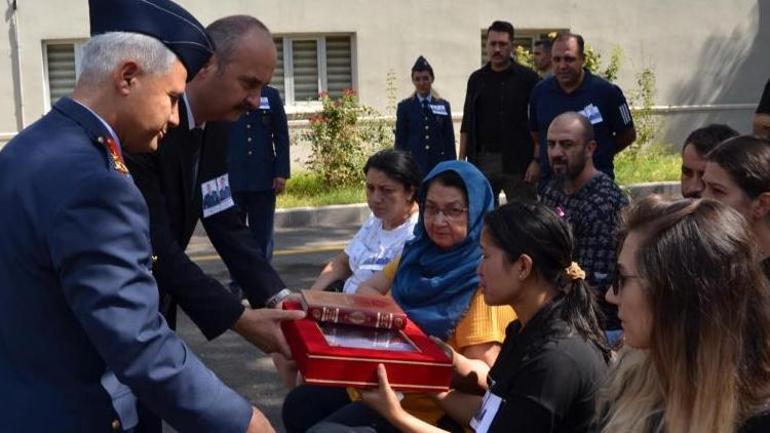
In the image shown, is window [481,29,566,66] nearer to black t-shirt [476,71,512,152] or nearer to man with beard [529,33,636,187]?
black t-shirt [476,71,512,152]

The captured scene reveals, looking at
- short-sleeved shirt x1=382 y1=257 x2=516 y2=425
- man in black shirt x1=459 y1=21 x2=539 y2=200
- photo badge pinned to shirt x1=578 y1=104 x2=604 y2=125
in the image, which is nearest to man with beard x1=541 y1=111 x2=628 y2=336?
short-sleeved shirt x1=382 y1=257 x2=516 y2=425

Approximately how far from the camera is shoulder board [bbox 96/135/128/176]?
2066mm

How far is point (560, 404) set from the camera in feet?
8.40

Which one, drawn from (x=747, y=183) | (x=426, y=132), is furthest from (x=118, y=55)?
(x=426, y=132)

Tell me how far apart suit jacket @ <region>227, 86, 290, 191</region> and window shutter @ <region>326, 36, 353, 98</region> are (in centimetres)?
582

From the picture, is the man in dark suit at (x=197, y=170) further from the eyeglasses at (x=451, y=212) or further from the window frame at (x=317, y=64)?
the window frame at (x=317, y=64)

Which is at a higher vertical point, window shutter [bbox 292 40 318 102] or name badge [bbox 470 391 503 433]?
window shutter [bbox 292 40 318 102]

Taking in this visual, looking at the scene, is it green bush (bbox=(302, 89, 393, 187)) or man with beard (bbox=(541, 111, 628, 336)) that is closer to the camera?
man with beard (bbox=(541, 111, 628, 336))

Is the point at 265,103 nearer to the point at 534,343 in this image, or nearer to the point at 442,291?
the point at 442,291

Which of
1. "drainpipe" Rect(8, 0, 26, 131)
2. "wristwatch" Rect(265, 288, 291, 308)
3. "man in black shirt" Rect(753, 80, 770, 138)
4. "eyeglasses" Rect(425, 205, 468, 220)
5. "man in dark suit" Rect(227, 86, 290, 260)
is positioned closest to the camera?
"wristwatch" Rect(265, 288, 291, 308)

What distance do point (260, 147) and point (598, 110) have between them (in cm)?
284

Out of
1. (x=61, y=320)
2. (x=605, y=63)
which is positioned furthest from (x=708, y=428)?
(x=605, y=63)

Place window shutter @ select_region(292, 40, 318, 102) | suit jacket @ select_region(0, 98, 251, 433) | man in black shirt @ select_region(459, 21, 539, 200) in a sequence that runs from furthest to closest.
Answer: window shutter @ select_region(292, 40, 318, 102) → man in black shirt @ select_region(459, 21, 539, 200) → suit jacket @ select_region(0, 98, 251, 433)

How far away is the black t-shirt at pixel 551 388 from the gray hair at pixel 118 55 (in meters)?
1.21
